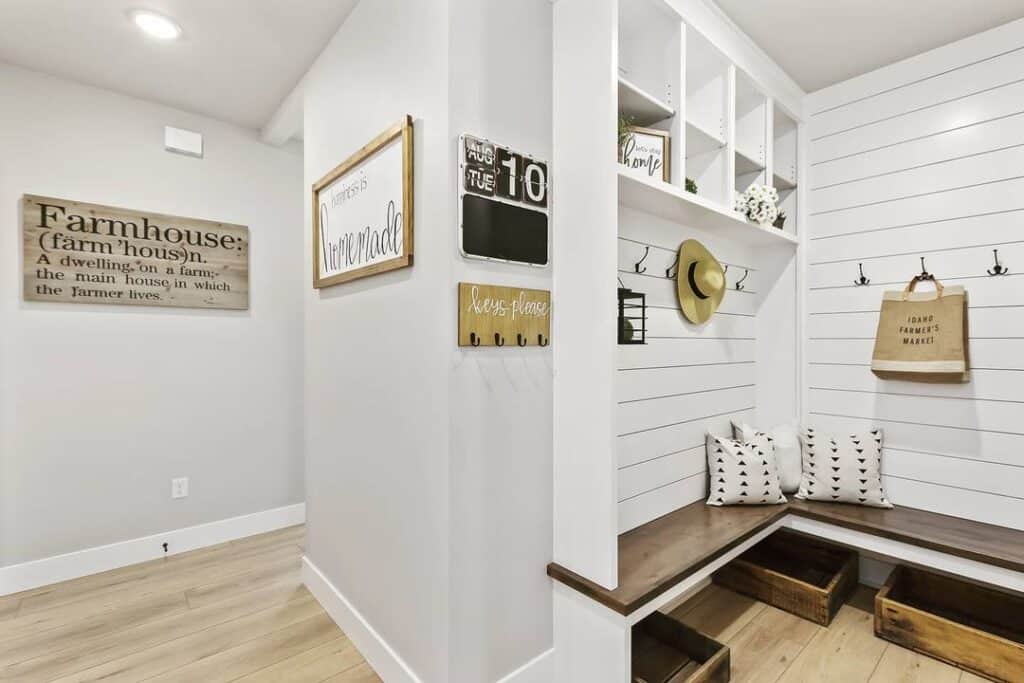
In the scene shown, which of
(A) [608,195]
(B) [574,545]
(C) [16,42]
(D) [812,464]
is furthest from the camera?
(D) [812,464]

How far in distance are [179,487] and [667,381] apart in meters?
2.78

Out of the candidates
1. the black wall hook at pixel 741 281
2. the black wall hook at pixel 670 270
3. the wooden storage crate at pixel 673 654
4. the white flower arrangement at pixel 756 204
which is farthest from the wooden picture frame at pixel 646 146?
the wooden storage crate at pixel 673 654

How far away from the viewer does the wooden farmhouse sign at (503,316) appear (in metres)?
1.45

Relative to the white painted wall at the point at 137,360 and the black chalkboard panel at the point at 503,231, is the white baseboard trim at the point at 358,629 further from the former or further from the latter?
the black chalkboard panel at the point at 503,231

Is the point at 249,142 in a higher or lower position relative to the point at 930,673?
higher

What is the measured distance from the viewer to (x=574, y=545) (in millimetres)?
1635

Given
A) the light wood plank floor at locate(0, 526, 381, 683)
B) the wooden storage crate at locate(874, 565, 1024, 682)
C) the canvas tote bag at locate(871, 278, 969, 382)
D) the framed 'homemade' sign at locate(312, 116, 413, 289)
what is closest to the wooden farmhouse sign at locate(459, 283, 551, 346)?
the framed 'homemade' sign at locate(312, 116, 413, 289)

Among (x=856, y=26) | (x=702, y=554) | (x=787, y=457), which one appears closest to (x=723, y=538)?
(x=702, y=554)

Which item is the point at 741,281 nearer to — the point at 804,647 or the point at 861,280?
the point at 861,280

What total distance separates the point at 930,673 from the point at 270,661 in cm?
248

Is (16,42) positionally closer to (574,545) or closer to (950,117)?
(574,545)

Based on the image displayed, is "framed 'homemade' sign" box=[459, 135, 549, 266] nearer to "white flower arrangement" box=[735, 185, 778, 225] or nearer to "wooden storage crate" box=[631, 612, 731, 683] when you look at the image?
"white flower arrangement" box=[735, 185, 778, 225]

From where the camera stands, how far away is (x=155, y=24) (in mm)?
2041

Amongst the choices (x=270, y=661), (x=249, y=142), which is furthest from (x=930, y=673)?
(x=249, y=142)
